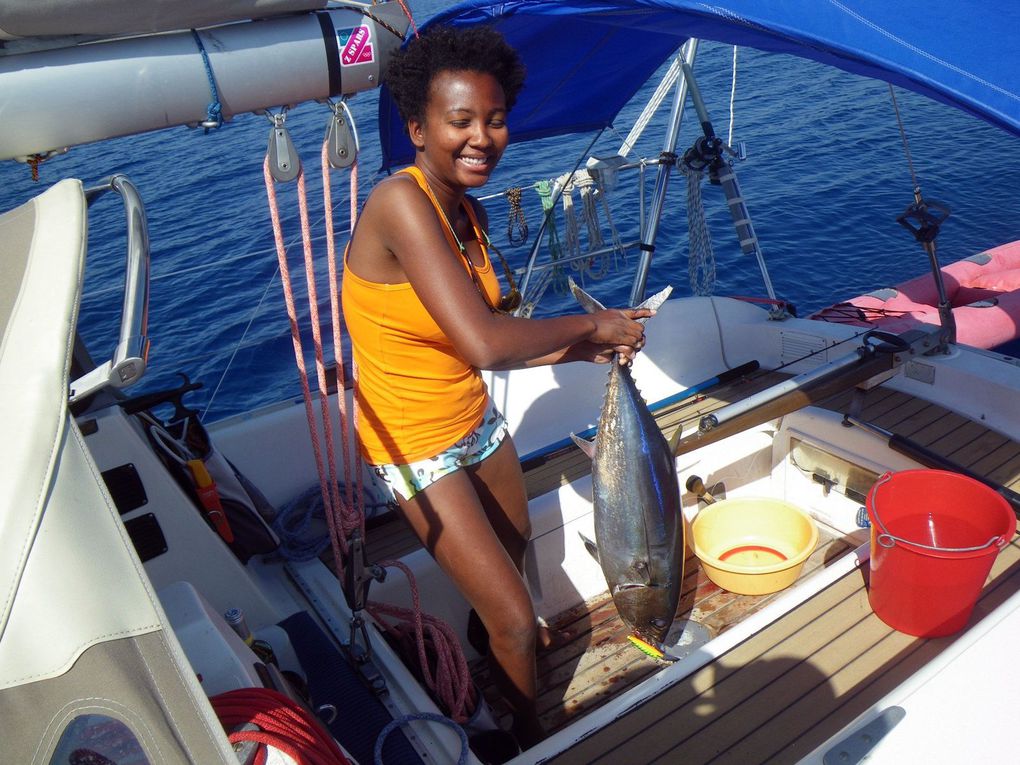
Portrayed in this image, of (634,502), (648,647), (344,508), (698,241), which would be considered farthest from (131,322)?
(698,241)

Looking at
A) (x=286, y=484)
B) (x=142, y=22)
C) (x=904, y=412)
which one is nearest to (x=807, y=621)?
(x=904, y=412)

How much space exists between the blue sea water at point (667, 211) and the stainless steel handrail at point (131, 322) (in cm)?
453

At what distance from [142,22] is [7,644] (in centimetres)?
165

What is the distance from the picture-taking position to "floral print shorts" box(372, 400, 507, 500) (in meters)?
2.17

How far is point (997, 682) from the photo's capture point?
1.82m

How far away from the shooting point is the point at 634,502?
89.7 inches

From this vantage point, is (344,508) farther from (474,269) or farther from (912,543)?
(912,543)

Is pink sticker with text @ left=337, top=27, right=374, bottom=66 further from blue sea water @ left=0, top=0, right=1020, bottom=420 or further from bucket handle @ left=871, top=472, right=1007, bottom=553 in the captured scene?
blue sea water @ left=0, top=0, right=1020, bottom=420

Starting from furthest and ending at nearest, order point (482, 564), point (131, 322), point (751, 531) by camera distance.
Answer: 1. point (751, 531)
2. point (482, 564)
3. point (131, 322)

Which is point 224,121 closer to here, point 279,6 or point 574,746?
point 279,6

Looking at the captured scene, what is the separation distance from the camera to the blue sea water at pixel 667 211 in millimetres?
8234

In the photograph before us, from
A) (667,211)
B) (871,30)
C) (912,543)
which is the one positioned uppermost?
(871,30)

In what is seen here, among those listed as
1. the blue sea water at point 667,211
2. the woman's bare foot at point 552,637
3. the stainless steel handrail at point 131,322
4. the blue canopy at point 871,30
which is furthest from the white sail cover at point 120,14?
the blue sea water at point 667,211

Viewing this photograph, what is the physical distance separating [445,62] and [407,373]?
2.63 feet
